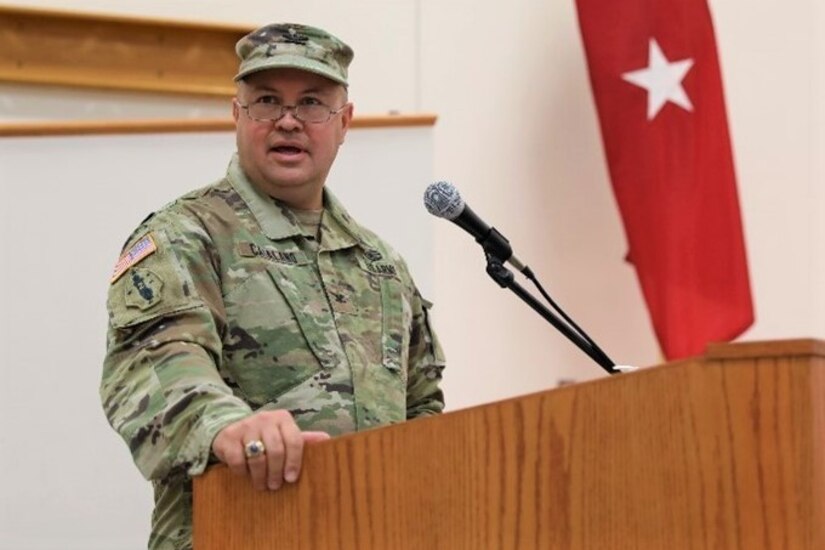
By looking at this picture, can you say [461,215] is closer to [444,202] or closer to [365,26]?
[444,202]

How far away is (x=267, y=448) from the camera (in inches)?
55.0

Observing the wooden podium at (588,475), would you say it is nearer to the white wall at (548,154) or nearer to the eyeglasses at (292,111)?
the eyeglasses at (292,111)

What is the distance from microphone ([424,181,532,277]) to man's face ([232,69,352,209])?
0.24m

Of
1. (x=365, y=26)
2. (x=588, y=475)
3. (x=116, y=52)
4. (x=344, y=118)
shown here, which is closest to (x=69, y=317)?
(x=116, y=52)

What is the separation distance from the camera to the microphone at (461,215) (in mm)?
1767

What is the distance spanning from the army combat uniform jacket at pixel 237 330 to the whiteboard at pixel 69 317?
0.97 meters

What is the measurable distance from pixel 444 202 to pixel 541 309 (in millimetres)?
180

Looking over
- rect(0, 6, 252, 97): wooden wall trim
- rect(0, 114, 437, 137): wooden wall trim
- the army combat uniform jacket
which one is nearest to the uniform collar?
the army combat uniform jacket

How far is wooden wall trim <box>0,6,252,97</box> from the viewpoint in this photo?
3385mm

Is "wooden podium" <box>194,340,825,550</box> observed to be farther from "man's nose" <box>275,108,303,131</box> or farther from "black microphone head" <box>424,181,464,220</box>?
"man's nose" <box>275,108,303,131</box>

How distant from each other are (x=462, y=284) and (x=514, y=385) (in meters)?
0.31

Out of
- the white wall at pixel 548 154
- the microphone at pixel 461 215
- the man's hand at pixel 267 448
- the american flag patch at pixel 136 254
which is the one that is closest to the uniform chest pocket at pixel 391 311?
the microphone at pixel 461 215

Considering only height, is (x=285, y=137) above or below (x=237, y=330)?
above

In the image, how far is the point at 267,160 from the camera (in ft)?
6.34
